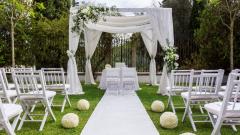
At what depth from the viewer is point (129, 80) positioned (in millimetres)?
11391

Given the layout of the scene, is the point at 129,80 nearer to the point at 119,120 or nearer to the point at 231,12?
the point at 231,12

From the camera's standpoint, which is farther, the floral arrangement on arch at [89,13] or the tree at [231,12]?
the tree at [231,12]

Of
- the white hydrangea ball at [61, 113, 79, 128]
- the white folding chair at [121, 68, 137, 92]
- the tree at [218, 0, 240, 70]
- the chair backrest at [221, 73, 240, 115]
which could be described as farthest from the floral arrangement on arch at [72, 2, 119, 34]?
the chair backrest at [221, 73, 240, 115]

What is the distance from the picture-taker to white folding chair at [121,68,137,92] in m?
11.4

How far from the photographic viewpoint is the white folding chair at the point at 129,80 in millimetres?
11370

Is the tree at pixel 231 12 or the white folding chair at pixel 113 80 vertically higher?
the tree at pixel 231 12

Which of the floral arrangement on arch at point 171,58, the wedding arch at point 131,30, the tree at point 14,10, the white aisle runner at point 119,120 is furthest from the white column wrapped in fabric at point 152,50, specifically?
the white aisle runner at point 119,120

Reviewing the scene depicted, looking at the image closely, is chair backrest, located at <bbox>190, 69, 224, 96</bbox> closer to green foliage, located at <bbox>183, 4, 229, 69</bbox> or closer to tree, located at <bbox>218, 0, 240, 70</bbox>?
tree, located at <bbox>218, 0, 240, 70</bbox>

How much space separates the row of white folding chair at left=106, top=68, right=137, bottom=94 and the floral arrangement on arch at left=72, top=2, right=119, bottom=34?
1598 mm

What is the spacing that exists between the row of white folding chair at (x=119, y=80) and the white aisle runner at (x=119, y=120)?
192 centimetres

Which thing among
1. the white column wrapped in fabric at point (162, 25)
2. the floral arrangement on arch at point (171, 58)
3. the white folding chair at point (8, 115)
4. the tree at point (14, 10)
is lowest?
the white folding chair at point (8, 115)

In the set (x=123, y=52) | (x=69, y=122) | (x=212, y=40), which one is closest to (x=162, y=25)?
(x=212, y=40)

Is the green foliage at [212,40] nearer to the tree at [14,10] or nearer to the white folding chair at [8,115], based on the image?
the tree at [14,10]

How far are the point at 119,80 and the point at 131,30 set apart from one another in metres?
2.16
